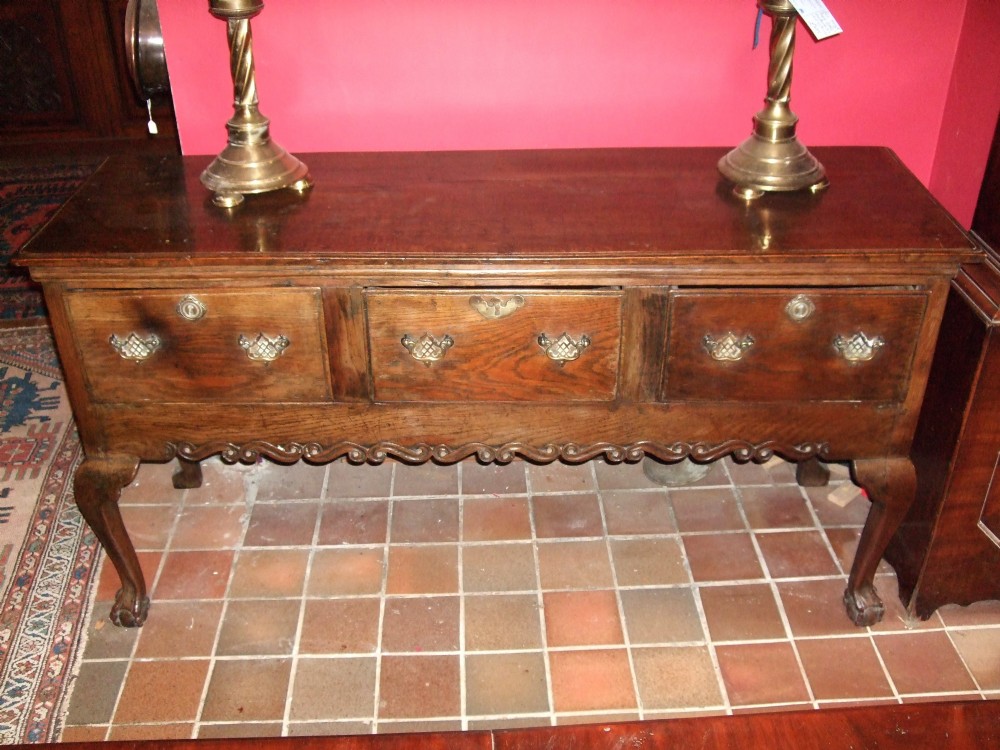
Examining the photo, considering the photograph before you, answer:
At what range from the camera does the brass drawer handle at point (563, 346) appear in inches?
70.2

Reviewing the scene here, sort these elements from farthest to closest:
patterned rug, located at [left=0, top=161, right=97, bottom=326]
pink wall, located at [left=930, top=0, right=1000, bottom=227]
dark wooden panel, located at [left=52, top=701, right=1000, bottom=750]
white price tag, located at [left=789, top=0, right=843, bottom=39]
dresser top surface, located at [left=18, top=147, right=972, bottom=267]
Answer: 1. patterned rug, located at [left=0, top=161, right=97, bottom=326]
2. pink wall, located at [left=930, top=0, right=1000, bottom=227]
3. white price tag, located at [left=789, top=0, right=843, bottom=39]
4. dresser top surface, located at [left=18, top=147, right=972, bottom=267]
5. dark wooden panel, located at [left=52, top=701, right=1000, bottom=750]

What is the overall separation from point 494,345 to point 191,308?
0.57m

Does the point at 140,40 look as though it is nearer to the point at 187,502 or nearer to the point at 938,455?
the point at 187,502

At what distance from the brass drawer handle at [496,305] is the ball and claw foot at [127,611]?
3.52 feet

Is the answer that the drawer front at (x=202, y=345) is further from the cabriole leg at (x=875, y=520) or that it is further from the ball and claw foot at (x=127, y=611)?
the cabriole leg at (x=875, y=520)

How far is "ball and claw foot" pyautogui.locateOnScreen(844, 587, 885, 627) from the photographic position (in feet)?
6.98

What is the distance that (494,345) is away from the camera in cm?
180

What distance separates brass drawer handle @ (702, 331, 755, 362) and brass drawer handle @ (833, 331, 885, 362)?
0.16 m

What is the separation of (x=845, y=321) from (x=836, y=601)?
78 centimetres

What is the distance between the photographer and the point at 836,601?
2215mm

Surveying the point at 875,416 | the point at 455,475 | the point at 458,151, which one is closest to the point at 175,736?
the point at 455,475

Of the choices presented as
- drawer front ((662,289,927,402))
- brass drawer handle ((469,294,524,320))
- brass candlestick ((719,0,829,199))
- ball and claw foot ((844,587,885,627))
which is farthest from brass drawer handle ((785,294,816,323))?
ball and claw foot ((844,587,885,627))

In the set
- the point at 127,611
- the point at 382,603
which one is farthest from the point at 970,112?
the point at 127,611

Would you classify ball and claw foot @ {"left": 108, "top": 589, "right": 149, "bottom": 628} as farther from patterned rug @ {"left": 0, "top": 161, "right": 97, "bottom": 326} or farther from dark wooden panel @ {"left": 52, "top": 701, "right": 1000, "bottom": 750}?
patterned rug @ {"left": 0, "top": 161, "right": 97, "bottom": 326}
